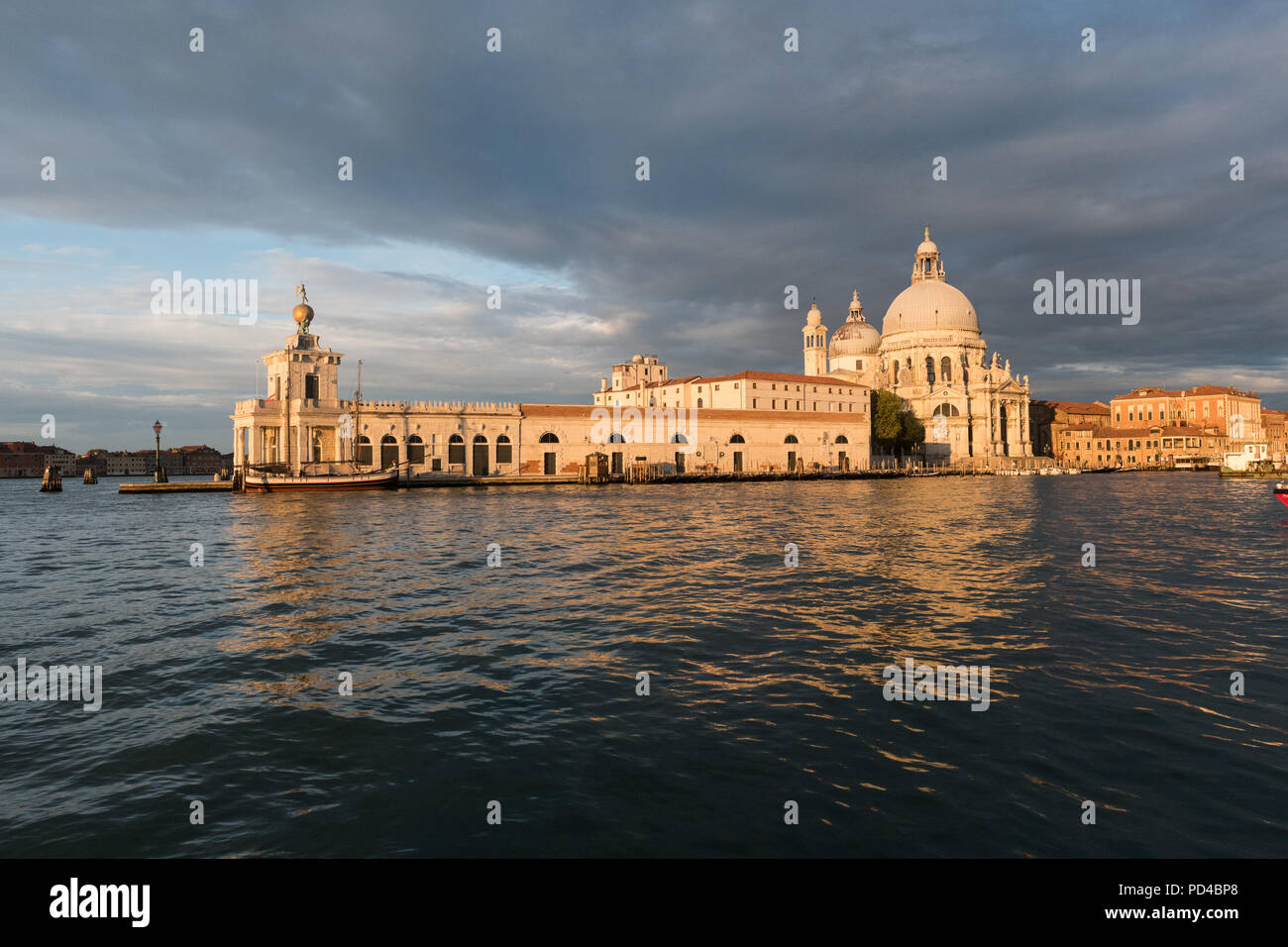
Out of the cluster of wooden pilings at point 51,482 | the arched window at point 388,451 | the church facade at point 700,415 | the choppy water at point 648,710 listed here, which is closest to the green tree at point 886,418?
the church facade at point 700,415

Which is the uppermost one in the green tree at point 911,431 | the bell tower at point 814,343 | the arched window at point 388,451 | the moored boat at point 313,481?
the bell tower at point 814,343

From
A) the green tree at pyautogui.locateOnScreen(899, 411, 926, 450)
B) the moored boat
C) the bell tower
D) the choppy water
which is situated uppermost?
the bell tower

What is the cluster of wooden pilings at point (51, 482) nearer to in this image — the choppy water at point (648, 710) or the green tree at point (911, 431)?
the choppy water at point (648, 710)

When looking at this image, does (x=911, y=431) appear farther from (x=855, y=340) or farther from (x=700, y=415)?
(x=700, y=415)

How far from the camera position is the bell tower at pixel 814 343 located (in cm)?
10438

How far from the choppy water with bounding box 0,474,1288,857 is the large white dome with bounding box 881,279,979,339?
8787 cm

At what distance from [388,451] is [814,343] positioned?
67730 mm

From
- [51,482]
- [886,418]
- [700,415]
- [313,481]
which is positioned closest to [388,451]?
Answer: [313,481]

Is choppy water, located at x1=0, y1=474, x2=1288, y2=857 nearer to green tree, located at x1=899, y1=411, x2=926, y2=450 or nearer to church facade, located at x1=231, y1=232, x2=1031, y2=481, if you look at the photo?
church facade, located at x1=231, y1=232, x2=1031, y2=481

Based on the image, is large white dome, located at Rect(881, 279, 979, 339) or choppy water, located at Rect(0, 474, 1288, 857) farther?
large white dome, located at Rect(881, 279, 979, 339)

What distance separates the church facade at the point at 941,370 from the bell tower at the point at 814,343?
0.15m

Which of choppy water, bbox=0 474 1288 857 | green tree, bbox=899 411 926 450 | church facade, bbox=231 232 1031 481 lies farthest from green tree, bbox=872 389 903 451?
choppy water, bbox=0 474 1288 857

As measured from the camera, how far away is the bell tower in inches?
4109

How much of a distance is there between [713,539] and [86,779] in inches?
734
